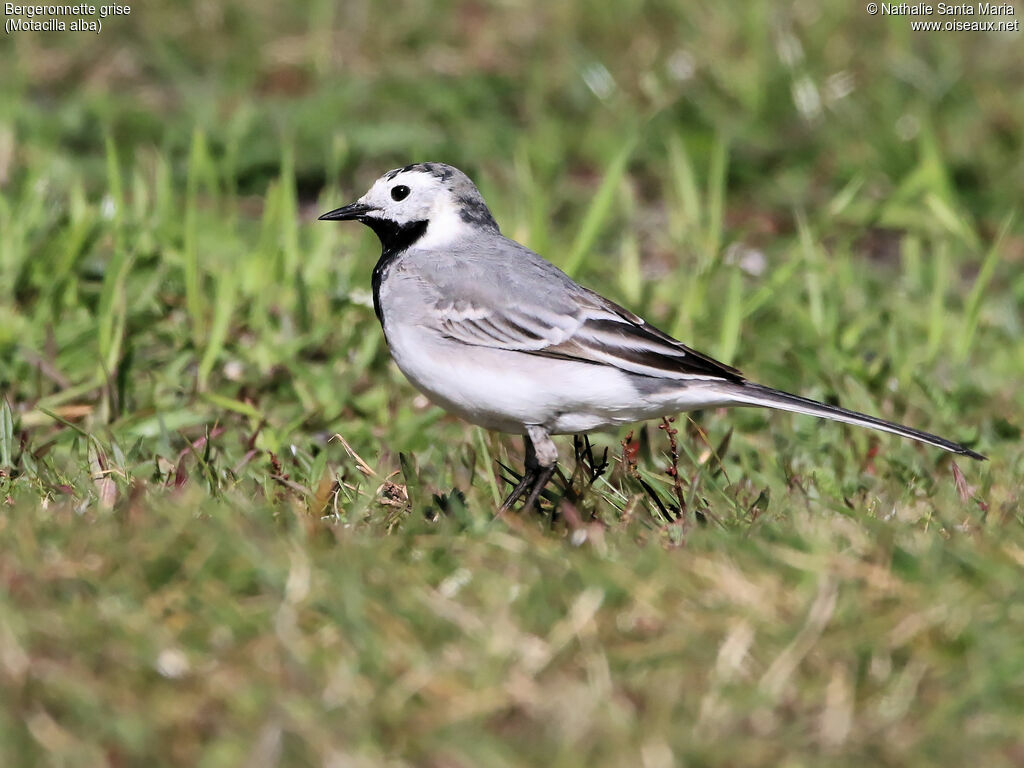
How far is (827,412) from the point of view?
4430mm

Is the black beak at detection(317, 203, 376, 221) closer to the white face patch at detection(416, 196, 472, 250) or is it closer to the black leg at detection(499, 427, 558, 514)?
the white face patch at detection(416, 196, 472, 250)

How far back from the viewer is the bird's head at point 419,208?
17.7 feet

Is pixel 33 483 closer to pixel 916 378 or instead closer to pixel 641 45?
pixel 916 378

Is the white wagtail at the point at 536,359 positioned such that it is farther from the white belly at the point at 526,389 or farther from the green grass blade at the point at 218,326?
the green grass blade at the point at 218,326

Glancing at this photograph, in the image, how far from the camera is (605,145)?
8.47 metres

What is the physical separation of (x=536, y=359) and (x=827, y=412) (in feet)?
3.12

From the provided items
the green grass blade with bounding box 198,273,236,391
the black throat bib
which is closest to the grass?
the green grass blade with bounding box 198,273,236,391

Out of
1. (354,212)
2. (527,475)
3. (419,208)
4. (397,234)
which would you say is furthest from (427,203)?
(527,475)

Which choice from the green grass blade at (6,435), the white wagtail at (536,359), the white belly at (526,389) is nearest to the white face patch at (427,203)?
the white wagtail at (536,359)

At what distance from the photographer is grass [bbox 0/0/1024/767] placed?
3113 mm

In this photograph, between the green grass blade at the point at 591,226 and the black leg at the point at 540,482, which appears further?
the green grass blade at the point at 591,226

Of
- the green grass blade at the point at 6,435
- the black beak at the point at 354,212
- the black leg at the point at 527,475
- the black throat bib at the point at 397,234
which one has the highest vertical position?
the black beak at the point at 354,212

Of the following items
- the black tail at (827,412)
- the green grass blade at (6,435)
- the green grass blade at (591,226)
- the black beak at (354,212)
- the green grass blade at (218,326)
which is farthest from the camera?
the green grass blade at (591,226)

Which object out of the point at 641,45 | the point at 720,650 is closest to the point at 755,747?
the point at 720,650
